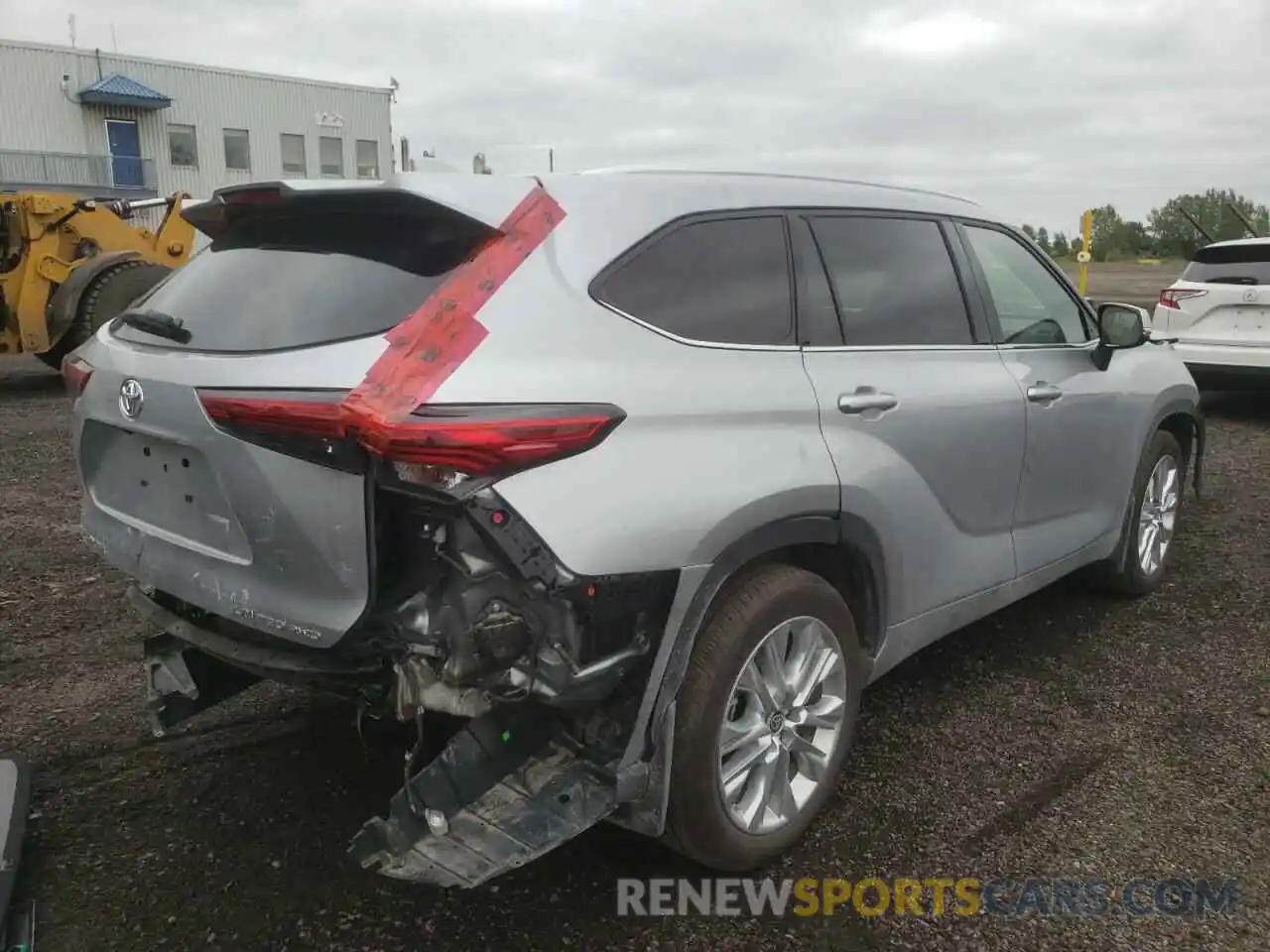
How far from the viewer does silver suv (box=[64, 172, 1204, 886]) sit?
2.31 metres

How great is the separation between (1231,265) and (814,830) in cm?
817

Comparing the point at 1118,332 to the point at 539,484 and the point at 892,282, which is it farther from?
the point at 539,484

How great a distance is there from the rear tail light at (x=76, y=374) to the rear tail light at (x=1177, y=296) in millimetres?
9101

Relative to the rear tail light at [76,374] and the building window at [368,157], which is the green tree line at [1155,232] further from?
the rear tail light at [76,374]

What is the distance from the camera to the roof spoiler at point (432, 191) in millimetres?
2473

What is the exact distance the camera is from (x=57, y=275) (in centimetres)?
1184

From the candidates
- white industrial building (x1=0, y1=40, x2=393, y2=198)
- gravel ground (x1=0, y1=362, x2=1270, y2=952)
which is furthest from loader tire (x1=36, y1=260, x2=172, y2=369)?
white industrial building (x1=0, y1=40, x2=393, y2=198)

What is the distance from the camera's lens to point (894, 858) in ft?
9.70

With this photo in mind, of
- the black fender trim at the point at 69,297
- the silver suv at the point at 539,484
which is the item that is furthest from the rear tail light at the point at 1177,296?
the black fender trim at the point at 69,297

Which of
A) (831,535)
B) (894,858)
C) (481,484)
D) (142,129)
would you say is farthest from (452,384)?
(142,129)

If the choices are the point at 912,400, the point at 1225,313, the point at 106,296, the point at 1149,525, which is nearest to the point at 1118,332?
the point at 1149,525

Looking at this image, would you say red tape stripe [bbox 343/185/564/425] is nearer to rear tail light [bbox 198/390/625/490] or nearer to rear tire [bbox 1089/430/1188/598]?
rear tail light [bbox 198/390/625/490]

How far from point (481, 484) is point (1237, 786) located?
2.68m

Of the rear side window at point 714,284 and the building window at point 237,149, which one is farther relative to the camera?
the building window at point 237,149
